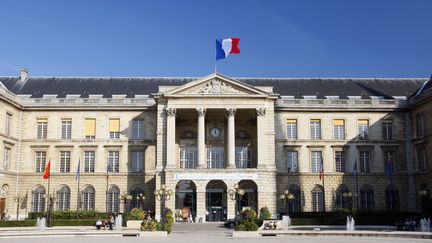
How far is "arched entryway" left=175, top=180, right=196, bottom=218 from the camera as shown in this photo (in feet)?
184

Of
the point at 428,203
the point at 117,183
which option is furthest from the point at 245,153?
the point at 428,203

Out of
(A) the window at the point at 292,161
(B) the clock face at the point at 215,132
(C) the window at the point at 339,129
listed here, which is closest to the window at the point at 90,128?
(B) the clock face at the point at 215,132

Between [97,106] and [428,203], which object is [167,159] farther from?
[428,203]

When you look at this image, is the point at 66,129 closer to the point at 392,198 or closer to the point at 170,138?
the point at 170,138

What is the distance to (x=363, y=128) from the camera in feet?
201

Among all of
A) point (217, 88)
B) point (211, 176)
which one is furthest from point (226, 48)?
point (211, 176)

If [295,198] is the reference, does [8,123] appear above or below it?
above

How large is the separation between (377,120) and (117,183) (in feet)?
99.3

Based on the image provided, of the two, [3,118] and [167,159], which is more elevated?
[3,118]

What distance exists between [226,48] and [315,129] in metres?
14.6

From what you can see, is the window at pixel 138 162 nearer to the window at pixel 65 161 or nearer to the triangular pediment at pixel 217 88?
the window at pixel 65 161

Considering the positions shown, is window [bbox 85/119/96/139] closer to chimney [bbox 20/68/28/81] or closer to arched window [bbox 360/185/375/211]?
chimney [bbox 20/68/28/81]

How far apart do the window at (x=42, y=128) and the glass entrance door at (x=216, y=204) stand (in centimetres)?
1990

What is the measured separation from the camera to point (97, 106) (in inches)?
2381
